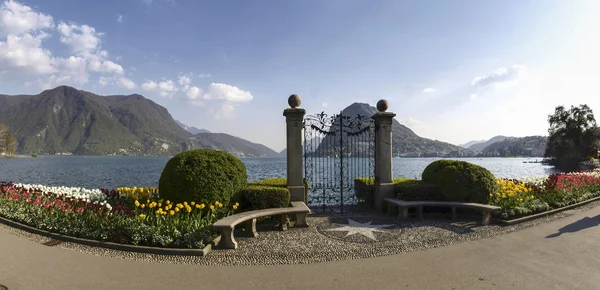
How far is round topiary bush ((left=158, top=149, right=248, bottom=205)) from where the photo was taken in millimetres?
7711

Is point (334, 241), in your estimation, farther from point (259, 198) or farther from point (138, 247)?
point (138, 247)

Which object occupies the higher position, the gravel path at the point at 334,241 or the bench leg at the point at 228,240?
the bench leg at the point at 228,240

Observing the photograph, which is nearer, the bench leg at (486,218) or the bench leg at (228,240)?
A: the bench leg at (228,240)

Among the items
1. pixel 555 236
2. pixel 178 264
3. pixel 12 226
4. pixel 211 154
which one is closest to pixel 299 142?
pixel 211 154

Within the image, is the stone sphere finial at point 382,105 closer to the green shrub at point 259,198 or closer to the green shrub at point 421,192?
the green shrub at point 421,192

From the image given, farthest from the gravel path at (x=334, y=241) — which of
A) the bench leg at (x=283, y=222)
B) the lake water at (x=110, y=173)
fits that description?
the lake water at (x=110, y=173)

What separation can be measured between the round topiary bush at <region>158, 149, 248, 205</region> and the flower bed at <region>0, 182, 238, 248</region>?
0.26m

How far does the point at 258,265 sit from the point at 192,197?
3.17 metres

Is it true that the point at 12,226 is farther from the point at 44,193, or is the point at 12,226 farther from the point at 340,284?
the point at 340,284

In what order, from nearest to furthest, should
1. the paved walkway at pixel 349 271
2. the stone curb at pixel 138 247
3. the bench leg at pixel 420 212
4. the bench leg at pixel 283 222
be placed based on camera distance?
the paved walkway at pixel 349 271 → the stone curb at pixel 138 247 → the bench leg at pixel 283 222 → the bench leg at pixel 420 212

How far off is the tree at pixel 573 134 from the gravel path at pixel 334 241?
56463 mm

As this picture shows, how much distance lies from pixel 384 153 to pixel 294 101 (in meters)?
3.60

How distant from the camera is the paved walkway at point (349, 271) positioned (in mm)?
4539

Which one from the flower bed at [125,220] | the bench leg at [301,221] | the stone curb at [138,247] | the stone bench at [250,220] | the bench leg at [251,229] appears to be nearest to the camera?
the stone curb at [138,247]
